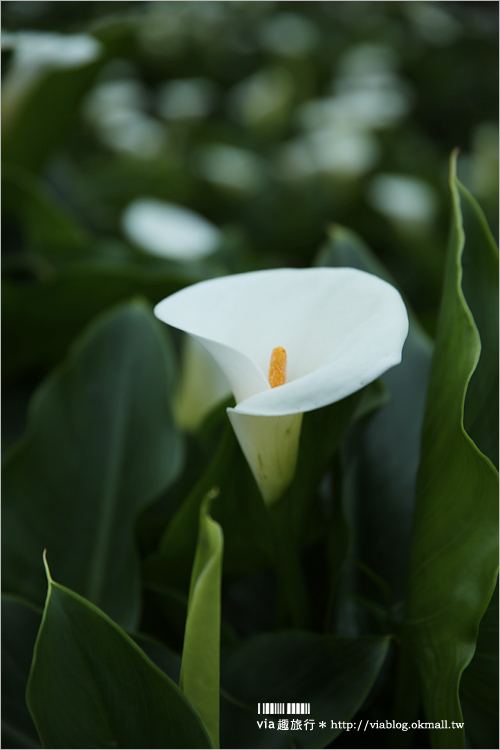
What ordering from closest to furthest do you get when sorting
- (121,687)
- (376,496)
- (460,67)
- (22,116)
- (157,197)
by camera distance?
(121,687)
(376,496)
(22,116)
(157,197)
(460,67)

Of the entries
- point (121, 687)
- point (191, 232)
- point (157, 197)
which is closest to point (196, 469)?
point (121, 687)

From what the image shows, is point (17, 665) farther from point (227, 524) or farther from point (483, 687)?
point (483, 687)

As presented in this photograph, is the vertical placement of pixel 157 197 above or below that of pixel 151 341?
below

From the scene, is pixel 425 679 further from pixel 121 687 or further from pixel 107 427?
pixel 107 427

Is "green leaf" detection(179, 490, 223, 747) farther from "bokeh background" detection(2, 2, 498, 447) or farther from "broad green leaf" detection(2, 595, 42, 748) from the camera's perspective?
"bokeh background" detection(2, 2, 498, 447)

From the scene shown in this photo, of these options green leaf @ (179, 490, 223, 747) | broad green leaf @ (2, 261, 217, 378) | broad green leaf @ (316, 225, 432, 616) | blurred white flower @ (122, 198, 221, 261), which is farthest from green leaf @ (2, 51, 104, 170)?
green leaf @ (179, 490, 223, 747)

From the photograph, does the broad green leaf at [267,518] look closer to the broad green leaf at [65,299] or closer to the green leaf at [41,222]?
the broad green leaf at [65,299]

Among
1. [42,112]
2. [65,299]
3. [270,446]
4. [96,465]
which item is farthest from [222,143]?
[270,446]
